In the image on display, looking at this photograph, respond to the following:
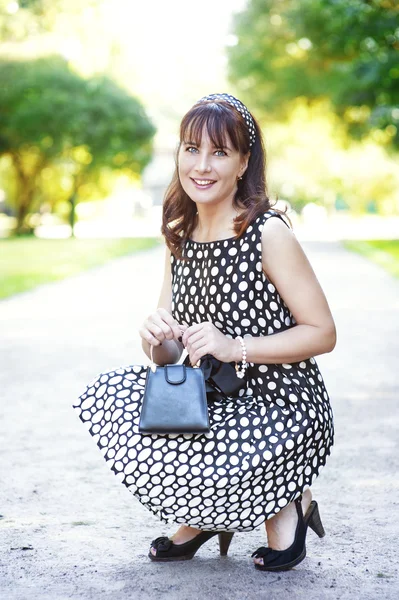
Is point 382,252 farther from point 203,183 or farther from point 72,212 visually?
point 203,183

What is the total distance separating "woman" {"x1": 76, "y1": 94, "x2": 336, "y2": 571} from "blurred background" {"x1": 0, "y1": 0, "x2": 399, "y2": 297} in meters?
16.8

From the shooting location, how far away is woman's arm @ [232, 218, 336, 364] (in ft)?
9.93

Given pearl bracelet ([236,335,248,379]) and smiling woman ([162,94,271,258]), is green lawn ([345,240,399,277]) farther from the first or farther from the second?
pearl bracelet ([236,335,248,379])

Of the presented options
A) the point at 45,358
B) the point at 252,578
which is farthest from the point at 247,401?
the point at 45,358

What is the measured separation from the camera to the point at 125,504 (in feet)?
13.3

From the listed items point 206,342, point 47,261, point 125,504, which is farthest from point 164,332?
point 47,261

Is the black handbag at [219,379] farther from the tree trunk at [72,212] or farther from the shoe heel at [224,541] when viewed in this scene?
the tree trunk at [72,212]

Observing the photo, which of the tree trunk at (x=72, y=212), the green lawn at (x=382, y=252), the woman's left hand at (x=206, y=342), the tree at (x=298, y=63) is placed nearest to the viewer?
the woman's left hand at (x=206, y=342)

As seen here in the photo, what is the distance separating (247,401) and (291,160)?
168 ft

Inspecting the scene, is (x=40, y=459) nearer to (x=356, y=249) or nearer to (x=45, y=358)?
(x=45, y=358)

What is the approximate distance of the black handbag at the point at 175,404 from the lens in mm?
2801

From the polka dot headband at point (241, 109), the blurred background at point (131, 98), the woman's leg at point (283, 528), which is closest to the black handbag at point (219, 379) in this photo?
the woman's leg at point (283, 528)

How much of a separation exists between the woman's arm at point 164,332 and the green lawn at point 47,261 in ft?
32.4

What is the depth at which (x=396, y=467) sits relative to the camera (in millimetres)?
4625
